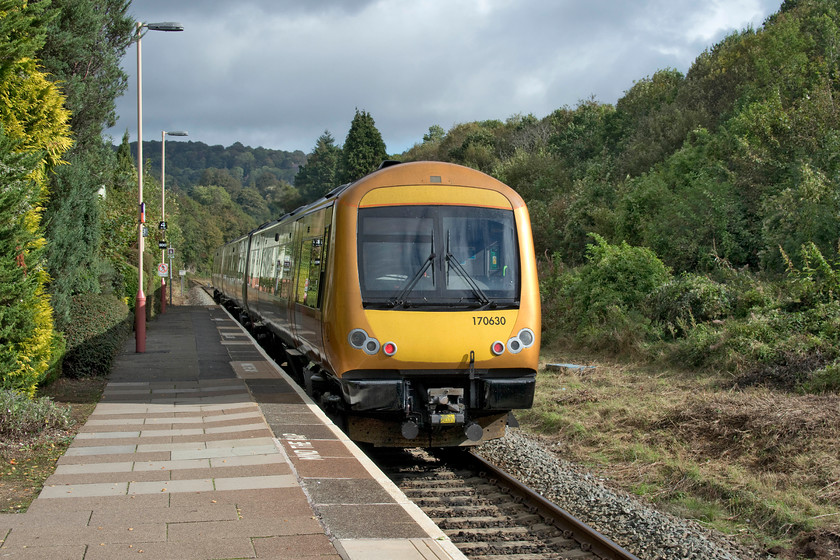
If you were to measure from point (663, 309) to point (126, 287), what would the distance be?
62.8 ft

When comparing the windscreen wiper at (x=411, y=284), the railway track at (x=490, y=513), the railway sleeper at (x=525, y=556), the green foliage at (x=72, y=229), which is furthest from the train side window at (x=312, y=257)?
the railway sleeper at (x=525, y=556)

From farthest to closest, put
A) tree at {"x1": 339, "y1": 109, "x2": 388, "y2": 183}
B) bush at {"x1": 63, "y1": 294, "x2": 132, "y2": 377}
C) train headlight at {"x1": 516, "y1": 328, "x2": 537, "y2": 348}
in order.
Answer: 1. tree at {"x1": 339, "y1": 109, "x2": 388, "y2": 183}
2. bush at {"x1": 63, "y1": 294, "x2": 132, "y2": 377}
3. train headlight at {"x1": 516, "y1": 328, "x2": 537, "y2": 348}

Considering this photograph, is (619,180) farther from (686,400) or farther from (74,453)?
(74,453)

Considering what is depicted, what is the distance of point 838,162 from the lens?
57.1 ft

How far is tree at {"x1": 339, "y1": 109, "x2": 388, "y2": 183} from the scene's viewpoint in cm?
7394

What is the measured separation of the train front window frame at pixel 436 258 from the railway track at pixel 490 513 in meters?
1.92

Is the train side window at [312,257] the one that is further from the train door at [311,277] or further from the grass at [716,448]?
the grass at [716,448]

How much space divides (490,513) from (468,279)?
2594mm

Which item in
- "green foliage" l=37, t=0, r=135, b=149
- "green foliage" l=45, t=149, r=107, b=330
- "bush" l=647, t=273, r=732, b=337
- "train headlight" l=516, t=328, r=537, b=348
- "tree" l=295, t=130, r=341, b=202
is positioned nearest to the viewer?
"train headlight" l=516, t=328, r=537, b=348

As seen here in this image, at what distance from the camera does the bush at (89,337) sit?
1428 centimetres

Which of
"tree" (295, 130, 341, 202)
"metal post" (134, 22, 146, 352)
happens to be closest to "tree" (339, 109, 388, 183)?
"tree" (295, 130, 341, 202)

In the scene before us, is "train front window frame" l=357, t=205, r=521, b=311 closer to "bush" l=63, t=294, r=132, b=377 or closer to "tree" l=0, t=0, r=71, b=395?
"tree" l=0, t=0, r=71, b=395

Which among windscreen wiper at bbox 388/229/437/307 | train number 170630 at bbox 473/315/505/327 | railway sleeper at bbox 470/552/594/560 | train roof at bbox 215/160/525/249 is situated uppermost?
train roof at bbox 215/160/525/249

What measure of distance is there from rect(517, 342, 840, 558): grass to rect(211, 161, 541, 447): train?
1797 millimetres
